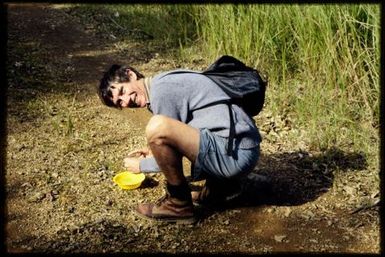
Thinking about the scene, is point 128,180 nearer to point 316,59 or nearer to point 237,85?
point 237,85

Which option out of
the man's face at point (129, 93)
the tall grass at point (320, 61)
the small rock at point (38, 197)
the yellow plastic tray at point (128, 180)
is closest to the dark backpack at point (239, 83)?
the man's face at point (129, 93)

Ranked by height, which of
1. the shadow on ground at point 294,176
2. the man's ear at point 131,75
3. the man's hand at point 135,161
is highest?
the man's ear at point 131,75

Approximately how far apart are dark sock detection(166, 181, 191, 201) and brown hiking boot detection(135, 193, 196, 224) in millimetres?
24

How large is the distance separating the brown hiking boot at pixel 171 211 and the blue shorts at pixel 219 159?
0.80 feet

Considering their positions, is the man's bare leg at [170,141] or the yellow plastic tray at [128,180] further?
the yellow plastic tray at [128,180]

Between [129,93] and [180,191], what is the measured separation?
0.66 metres

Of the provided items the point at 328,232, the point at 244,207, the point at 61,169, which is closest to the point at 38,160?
the point at 61,169

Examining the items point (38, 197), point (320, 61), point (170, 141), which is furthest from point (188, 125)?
point (320, 61)

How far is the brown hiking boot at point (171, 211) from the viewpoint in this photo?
302cm

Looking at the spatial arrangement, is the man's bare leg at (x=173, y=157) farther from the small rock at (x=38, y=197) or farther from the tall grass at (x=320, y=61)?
the tall grass at (x=320, y=61)

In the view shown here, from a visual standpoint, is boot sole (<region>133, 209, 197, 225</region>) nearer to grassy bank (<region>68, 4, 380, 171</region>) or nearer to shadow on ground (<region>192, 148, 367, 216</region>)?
shadow on ground (<region>192, 148, 367, 216</region>)

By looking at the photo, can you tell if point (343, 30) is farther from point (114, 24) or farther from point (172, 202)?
point (114, 24)

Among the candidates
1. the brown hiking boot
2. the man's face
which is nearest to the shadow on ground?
the brown hiking boot

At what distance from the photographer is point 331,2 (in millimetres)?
4113
